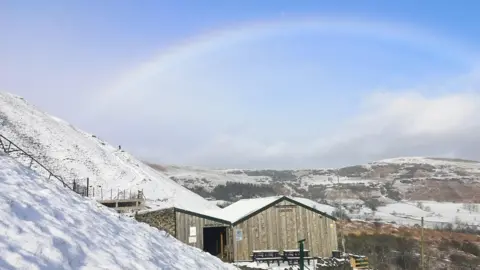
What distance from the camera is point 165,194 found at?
73062mm

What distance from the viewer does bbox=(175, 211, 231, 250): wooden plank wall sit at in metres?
36.3

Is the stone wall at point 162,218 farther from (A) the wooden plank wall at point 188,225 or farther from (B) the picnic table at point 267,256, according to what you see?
(B) the picnic table at point 267,256

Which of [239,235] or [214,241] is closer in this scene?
[239,235]

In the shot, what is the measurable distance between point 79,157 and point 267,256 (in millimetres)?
50528

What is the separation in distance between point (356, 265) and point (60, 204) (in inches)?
1138

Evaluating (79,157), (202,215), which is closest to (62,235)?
(202,215)

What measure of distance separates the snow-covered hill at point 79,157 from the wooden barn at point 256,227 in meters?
27.8

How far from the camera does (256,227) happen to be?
3844 centimetres

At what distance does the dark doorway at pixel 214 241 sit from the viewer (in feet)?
131

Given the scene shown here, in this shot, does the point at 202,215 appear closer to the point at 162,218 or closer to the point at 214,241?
the point at 162,218

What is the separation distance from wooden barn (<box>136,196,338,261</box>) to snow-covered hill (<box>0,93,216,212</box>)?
27815 millimetres

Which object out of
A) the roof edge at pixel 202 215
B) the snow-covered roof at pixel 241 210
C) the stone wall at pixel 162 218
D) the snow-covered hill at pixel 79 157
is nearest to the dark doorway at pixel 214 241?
the snow-covered roof at pixel 241 210

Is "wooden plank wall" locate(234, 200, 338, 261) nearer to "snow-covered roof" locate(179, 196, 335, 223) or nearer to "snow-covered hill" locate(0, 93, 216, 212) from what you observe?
"snow-covered roof" locate(179, 196, 335, 223)

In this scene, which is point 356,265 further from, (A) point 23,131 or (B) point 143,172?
(A) point 23,131
